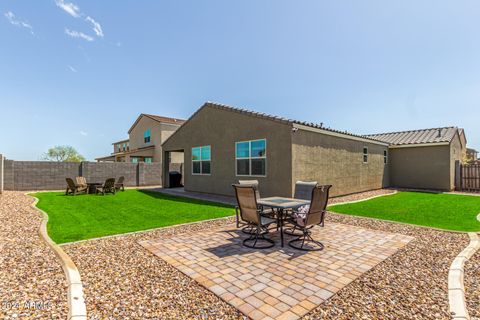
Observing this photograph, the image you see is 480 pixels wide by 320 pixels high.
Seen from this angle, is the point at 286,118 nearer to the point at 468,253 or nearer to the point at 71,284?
the point at 468,253

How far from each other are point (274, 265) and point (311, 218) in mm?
1384

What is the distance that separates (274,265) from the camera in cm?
388

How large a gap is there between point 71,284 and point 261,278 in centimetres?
260

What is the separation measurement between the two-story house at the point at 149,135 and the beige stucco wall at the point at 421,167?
68.2 ft

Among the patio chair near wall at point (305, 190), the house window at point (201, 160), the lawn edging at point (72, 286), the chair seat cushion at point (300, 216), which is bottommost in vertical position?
the lawn edging at point (72, 286)

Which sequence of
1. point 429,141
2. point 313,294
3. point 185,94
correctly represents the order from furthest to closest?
1. point 185,94
2. point 429,141
3. point 313,294

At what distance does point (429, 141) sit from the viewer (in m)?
16.5

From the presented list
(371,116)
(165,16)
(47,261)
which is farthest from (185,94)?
(47,261)

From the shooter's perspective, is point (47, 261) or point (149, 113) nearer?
point (47, 261)

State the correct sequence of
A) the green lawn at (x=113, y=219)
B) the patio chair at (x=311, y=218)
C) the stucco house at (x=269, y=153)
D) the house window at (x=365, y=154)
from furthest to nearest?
the house window at (x=365, y=154) < the stucco house at (x=269, y=153) < the green lawn at (x=113, y=219) < the patio chair at (x=311, y=218)

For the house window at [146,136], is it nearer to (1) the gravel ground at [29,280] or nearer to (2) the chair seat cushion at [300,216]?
(1) the gravel ground at [29,280]

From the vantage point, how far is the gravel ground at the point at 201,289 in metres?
2.53

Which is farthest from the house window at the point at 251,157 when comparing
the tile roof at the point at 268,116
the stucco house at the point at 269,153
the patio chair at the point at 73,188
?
the patio chair at the point at 73,188

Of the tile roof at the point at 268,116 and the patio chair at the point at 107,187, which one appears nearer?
the tile roof at the point at 268,116
